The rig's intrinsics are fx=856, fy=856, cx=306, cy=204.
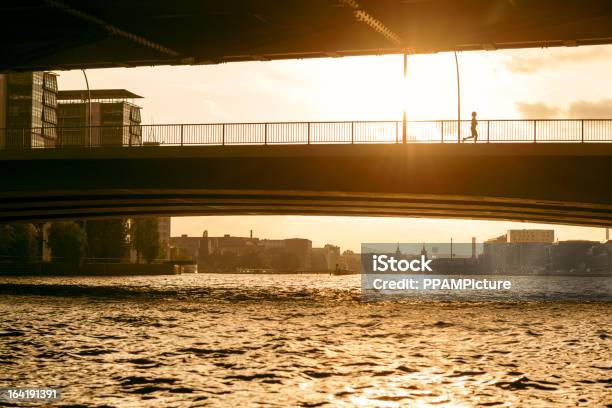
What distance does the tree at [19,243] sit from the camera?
12112 cm

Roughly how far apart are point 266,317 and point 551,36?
23.2 m

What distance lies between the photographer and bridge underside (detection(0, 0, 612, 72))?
153 ft

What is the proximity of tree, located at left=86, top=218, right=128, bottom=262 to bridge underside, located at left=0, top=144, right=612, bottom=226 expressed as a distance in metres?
72.5

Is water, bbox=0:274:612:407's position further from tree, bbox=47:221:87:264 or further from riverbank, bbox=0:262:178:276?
tree, bbox=47:221:87:264

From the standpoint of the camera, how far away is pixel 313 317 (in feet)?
130

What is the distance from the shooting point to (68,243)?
120m

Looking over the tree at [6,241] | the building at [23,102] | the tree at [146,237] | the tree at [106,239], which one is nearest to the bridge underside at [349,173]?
the tree at [6,241]

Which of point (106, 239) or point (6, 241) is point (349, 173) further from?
point (106, 239)

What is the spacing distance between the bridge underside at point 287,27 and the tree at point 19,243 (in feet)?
232

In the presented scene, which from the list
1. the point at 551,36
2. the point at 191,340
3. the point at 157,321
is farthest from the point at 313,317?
the point at 551,36

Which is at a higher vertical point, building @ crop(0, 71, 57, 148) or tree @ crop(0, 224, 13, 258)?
building @ crop(0, 71, 57, 148)

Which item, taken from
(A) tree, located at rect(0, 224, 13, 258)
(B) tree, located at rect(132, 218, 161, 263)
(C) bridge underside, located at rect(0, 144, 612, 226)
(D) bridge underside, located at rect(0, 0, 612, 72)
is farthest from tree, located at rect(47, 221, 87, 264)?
(D) bridge underside, located at rect(0, 0, 612, 72)

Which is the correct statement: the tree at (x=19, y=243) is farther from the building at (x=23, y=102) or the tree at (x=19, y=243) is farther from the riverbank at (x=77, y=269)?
the building at (x=23, y=102)

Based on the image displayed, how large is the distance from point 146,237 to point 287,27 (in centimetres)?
10018
